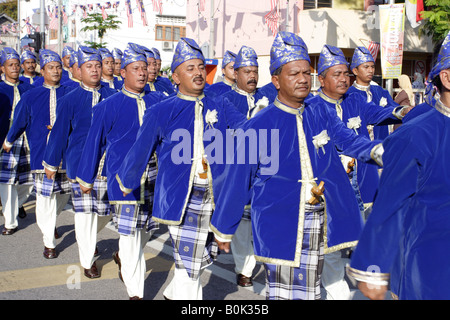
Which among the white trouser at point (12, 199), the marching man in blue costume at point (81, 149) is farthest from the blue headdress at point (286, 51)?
the white trouser at point (12, 199)

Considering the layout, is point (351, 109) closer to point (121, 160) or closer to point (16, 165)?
point (121, 160)

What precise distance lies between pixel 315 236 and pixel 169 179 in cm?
139

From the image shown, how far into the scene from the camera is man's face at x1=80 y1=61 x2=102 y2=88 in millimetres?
7129

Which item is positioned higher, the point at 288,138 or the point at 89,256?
the point at 288,138

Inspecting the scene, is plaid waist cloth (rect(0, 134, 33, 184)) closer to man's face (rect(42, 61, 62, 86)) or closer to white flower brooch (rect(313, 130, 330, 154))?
man's face (rect(42, 61, 62, 86))

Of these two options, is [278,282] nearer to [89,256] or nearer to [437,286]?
[437,286]

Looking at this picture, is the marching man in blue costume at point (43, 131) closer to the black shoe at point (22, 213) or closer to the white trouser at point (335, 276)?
the black shoe at point (22, 213)

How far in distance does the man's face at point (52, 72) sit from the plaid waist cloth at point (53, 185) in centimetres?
147

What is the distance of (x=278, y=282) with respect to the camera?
12.9 ft

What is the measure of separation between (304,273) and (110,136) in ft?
8.78

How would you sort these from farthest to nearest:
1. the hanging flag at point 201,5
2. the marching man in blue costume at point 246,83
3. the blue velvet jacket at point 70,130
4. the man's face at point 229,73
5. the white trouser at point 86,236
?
the hanging flag at point 201,5 → the man's face at point 229,73 → the marching man in blue costume at point 246,83 → the blue velvet jacket at point 70,130 → the white trouser at point 86,236

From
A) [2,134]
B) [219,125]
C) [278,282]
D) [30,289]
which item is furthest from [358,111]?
[2,134]

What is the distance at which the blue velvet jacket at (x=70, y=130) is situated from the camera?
6898mm

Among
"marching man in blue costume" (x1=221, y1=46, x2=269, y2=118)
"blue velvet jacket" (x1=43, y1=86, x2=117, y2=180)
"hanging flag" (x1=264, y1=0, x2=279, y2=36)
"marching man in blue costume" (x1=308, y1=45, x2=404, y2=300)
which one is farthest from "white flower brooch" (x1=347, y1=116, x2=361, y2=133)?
"hanging flag" (x1=264, y1=0, x2=279, y2=36)
